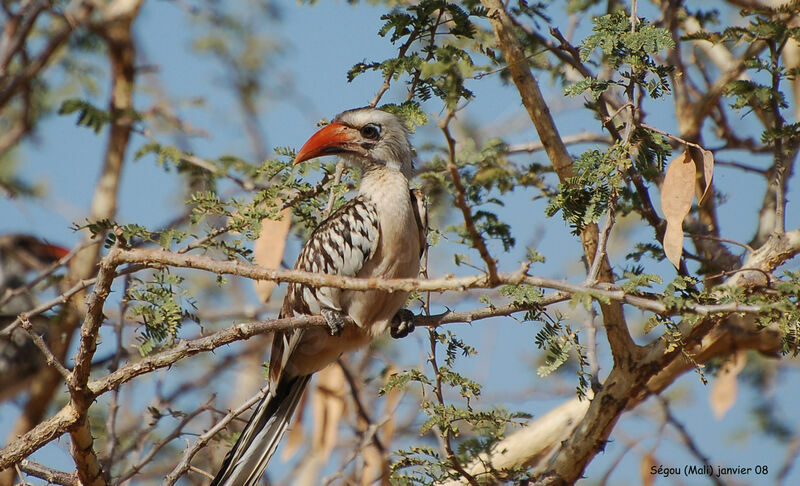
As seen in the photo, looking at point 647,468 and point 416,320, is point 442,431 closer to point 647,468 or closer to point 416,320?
point 416,320

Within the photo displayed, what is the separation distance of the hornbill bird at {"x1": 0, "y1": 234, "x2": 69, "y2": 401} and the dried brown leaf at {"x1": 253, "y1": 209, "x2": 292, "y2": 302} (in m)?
2.58

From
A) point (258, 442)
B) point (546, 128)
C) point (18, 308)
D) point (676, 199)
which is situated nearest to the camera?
point (676, 199)

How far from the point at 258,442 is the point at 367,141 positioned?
1.65m

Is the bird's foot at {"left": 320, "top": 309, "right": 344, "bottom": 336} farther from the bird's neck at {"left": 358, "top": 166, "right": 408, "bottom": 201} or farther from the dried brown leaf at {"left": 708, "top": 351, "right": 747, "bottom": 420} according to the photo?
the dried brown leaf at {"left": 708, "top": 351, "right": 747, "bottom": 420}

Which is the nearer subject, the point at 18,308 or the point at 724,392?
the point at 724,392

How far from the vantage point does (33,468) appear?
2.88 m

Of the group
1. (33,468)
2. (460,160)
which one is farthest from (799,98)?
(33,468)

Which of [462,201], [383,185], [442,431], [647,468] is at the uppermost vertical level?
[383,185]

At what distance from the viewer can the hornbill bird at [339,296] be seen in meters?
3.69

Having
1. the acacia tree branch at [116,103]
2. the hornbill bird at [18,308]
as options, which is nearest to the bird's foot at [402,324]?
the acacia tree branch at [116,103]

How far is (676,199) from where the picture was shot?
8.96ft

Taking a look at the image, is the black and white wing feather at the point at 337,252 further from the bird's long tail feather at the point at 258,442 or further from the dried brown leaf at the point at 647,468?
the dried brown leaf at the point at 647,468

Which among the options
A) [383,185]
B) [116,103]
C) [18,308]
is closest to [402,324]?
[383,185]

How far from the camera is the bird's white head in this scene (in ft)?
13.8
